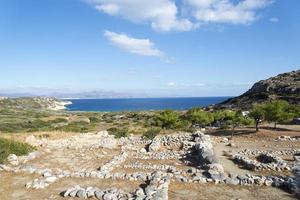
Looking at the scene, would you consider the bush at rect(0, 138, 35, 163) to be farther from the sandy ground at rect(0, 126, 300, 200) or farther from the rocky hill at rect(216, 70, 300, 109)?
the rocky hill at rect(216, 70, 300, 109)

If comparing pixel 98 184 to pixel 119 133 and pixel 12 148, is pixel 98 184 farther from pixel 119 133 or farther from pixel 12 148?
pixel 119 133

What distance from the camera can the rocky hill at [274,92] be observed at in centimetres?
8834

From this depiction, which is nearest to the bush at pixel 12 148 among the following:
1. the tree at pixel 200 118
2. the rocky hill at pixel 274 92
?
the tree at pixel 200 118

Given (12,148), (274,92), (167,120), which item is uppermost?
(274,92)

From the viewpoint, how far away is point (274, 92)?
3875 inches

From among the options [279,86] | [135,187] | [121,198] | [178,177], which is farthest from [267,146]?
[279,86]

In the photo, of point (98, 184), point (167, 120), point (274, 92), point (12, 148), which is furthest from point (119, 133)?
point (274, 92)

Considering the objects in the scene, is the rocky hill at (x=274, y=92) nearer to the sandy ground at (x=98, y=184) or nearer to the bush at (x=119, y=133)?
the bush at (x=119, y=133)

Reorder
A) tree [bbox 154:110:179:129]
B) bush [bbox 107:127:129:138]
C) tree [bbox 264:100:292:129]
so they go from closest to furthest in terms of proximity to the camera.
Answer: bush [bbox 107:127:129:138] < tree [bbox 264:100:292:129] < tree [bbox 154:110:179:129]

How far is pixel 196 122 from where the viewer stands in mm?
52875

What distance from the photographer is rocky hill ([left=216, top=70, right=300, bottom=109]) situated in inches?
3478

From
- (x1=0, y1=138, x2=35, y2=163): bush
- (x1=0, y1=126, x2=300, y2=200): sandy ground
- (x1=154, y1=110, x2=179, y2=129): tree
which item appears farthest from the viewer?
(x1=154, y1=110, x2=179, y2=129): tree

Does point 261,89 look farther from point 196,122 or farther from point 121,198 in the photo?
point 121,198

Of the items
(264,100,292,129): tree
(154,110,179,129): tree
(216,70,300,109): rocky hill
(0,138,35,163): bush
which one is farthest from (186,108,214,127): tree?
(216,70,300,109): rocky hill
